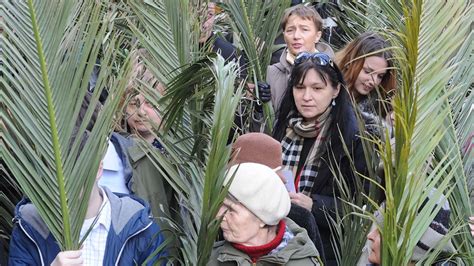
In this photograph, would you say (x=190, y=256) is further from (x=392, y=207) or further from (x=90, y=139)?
(x=392, y=207)

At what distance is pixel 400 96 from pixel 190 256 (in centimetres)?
118

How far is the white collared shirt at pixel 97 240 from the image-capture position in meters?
4.32

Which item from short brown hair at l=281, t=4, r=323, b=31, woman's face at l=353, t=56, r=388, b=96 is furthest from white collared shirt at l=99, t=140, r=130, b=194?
short brown hair at l=281, t=4, r=323, b=31

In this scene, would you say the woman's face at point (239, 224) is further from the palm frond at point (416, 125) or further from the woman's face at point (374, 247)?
the palm frond at point (416, 125)

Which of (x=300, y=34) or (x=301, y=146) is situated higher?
(x=300, y=34)

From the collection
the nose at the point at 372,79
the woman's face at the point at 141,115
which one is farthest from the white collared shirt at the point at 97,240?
the nose at the point at 372,79

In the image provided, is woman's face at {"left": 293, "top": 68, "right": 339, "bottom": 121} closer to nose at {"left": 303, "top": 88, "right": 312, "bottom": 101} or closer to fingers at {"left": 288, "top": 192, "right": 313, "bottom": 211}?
nose at {"left": 303, "top": 88, "right": 312, "bottom": 101}

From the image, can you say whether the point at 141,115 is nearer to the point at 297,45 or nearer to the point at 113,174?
the point at 113,174

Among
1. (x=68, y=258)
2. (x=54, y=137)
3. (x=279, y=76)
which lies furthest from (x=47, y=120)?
(x=279, y=76)

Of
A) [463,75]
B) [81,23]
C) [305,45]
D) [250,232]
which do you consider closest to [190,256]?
[250,232]

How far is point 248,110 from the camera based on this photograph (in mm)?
5969

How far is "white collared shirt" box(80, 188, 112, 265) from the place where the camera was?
4.32m

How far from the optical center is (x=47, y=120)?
4016 mm

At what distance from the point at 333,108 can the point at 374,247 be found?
155cm
